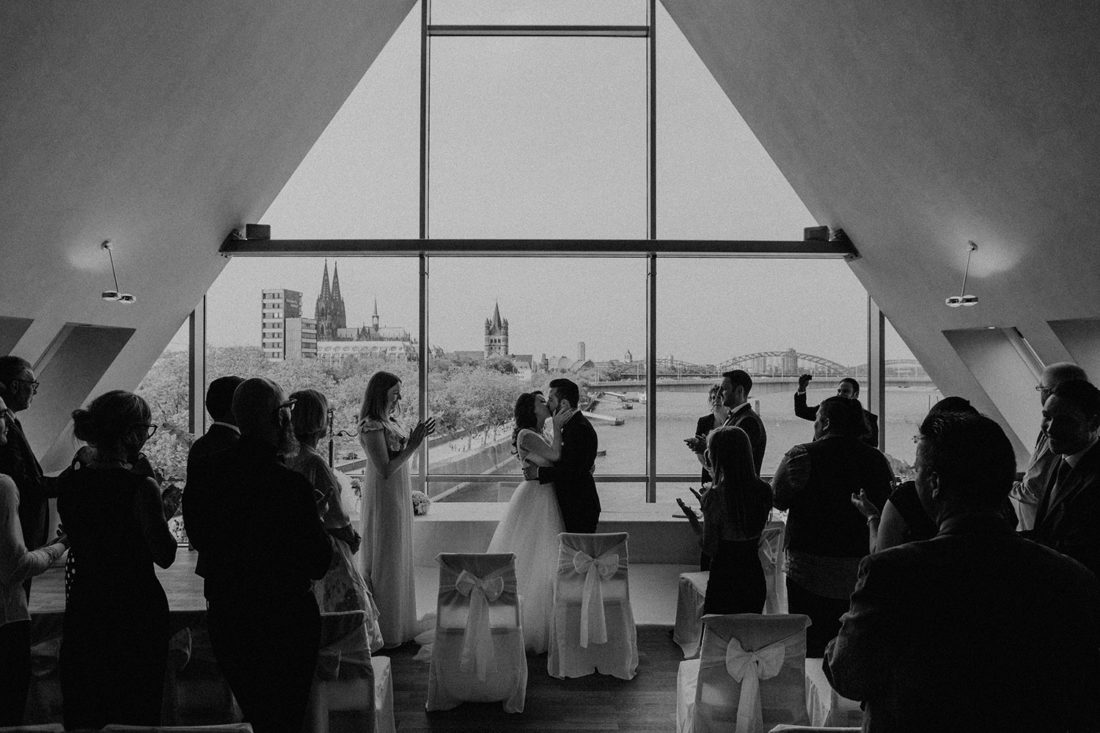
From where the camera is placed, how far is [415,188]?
6871 millimetres

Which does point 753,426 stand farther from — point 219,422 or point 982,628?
point 982,628

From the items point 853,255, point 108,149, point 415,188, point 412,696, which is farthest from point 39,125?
point 853,255

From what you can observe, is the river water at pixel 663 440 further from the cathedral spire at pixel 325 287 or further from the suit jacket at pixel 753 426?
the suit jacket at pixel 753 426

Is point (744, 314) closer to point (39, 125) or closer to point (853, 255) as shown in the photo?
point (853, 255)

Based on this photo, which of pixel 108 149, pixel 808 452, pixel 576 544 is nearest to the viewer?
pixel 808 452

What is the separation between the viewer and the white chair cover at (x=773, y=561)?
4176 mm

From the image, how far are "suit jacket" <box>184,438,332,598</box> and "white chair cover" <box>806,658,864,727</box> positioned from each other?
5.24ft

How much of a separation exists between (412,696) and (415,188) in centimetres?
475

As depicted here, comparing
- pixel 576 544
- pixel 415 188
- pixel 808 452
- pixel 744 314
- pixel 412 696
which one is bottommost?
pixel 412 696

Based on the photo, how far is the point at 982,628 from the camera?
1.11 metres

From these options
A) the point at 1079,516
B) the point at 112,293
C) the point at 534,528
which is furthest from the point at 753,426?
the point at 112,293

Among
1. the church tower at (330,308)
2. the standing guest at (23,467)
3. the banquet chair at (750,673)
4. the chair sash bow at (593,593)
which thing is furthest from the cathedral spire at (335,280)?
the banquet chair at (750,673)

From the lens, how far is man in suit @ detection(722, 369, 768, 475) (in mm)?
4410

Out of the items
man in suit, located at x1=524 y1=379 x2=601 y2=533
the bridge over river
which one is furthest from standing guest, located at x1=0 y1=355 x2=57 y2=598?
the bridge over river
